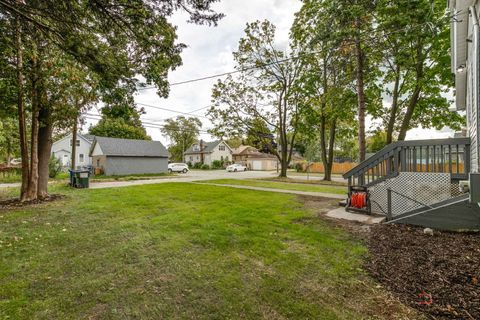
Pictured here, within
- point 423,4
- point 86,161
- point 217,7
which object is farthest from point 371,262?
point 86,161

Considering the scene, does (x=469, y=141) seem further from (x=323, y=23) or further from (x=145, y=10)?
(x=145, y=10)

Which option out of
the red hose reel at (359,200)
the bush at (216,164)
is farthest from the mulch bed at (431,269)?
the bush at (216,164)

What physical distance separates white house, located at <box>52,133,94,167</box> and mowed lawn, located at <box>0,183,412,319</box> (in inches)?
1257

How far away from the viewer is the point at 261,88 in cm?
1906

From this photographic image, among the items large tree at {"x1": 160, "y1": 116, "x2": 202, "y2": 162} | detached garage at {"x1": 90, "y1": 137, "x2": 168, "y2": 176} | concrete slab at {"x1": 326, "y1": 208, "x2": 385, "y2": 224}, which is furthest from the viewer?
large tree at {"x1": 160, "y1": 116, "x2": 202, "y2": 162}

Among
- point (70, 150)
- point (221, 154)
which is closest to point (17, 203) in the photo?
point (70, 150)

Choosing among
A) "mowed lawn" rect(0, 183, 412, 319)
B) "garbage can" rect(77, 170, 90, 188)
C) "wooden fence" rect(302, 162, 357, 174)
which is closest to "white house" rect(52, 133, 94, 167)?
"garbage can" rect(77, 170, 90, 188)

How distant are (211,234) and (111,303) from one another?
7.31 ft

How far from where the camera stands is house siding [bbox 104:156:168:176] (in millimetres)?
22422

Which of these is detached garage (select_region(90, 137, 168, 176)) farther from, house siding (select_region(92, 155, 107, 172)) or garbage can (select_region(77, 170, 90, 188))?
garbage can (select_region(77, 170, 90, 188))

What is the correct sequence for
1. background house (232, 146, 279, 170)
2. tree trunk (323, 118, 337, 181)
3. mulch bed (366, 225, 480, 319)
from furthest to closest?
1. background house (232, 146, 279, 170)
2. tree trunk (323, 118, 337, 181)
3. mulch bed (366, 225, 480, 319)

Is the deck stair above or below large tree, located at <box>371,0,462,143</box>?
below

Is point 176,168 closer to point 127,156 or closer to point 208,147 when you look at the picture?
point 127,156

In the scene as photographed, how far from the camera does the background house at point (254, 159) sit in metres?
41.2
